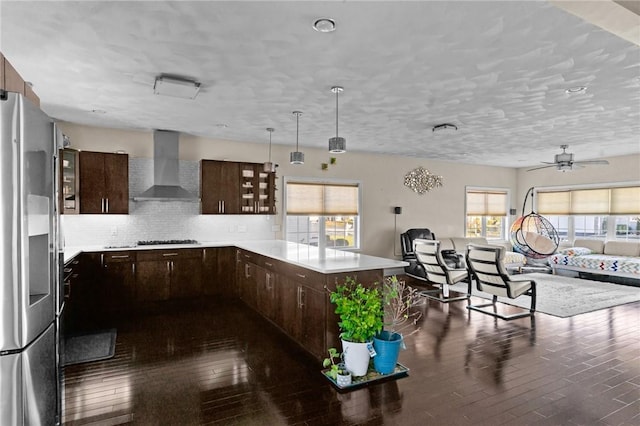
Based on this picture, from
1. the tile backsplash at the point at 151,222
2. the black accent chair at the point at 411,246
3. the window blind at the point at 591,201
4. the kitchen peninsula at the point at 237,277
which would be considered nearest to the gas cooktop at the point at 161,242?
the tile backsplash at the point at 151,222

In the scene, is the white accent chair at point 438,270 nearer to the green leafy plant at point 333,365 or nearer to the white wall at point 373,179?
the white wall at point 373,179

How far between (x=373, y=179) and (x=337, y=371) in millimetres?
5487

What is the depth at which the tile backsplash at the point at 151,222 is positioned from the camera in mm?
5566

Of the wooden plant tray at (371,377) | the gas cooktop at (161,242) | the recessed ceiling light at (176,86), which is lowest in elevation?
the wooden plant tray at (371,377)

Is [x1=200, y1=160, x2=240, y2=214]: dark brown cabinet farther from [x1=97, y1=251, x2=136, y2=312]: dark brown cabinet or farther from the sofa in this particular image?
the sofa

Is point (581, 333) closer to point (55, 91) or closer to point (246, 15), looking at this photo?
point (246, 15)

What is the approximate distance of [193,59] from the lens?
10.1 ft

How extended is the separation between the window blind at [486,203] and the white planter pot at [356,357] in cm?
736

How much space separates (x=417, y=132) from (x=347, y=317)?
3733mm

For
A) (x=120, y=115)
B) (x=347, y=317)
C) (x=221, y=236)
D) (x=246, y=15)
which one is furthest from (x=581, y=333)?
(x=120, y=115)

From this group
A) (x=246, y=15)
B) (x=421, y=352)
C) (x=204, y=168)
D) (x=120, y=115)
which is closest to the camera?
(x=246, y=15)

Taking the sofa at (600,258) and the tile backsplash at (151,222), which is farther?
the sofa at (600,258)

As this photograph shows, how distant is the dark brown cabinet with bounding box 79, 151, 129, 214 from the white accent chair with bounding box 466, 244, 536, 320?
5.26 metres

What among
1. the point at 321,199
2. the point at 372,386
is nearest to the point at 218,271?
the point at 321,199
